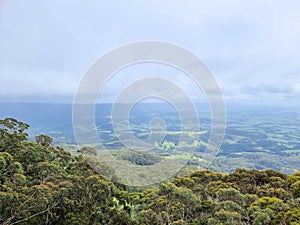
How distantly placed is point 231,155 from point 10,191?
79.5 m

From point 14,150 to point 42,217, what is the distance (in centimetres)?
433

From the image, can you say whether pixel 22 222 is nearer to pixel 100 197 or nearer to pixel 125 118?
pixel 100 197

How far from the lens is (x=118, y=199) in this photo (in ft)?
40.5

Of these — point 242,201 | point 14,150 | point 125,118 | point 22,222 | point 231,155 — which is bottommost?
point 231,155

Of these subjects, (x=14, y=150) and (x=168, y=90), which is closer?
(x=168, y=90)

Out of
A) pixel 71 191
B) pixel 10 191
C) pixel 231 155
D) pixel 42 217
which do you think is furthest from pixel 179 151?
pixel 231 155

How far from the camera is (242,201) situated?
9938mm

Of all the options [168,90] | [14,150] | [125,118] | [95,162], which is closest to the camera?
[168,90]

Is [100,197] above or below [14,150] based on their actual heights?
below

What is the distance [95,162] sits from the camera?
14.8 m

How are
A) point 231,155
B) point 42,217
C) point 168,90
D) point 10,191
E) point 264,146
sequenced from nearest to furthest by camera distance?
point 10,191, point 42,217, point 168,90, point 231,155, point 264,146

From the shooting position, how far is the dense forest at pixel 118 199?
8711 millimetres

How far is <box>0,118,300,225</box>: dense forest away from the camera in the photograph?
8.71 metres

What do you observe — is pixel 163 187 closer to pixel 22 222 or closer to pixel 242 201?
pixel 242 201
